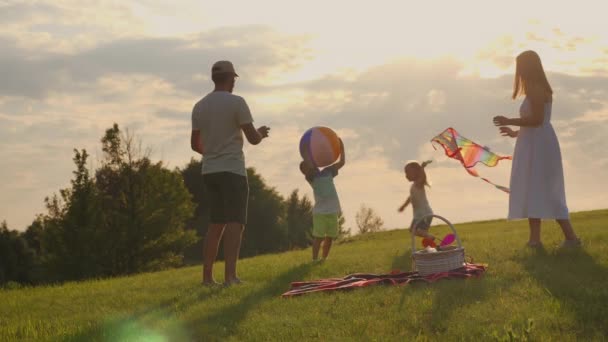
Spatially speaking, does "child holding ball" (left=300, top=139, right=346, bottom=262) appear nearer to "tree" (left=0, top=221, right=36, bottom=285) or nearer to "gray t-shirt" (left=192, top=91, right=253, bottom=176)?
"gray t-shirt" (left=192, top=91, right=253, bottom=176)

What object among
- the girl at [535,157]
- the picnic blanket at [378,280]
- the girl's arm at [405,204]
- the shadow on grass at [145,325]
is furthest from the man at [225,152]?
the girl's arm at [405,204]

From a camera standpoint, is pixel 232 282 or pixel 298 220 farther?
pixel 298 220

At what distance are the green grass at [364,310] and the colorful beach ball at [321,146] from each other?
310 cm

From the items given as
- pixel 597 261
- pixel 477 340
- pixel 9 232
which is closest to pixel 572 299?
pixel 477 340

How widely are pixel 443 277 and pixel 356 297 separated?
150cm

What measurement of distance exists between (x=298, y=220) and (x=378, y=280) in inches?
2476

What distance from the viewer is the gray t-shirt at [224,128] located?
10.0m

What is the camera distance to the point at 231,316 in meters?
7.75

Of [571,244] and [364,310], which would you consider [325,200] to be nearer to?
[571,244]

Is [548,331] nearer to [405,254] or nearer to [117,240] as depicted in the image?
[405,254]

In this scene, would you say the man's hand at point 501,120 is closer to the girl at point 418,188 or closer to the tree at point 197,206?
the girl at point 418,188

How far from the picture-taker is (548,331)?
6.06m

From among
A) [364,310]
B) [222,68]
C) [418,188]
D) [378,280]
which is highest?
[222,68]

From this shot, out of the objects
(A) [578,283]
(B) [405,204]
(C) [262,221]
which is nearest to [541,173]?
(A) [578,283]
